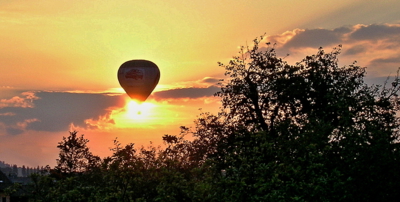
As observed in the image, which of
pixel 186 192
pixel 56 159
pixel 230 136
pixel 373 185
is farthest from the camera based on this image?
pixel 56 159

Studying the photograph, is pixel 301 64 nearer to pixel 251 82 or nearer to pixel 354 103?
pixel 251 82

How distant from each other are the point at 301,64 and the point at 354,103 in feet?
31.1

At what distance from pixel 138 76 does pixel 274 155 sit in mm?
34478

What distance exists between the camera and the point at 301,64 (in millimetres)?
54688

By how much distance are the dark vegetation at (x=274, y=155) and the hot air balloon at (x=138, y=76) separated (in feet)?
42.0

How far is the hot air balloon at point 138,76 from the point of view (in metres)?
65.8

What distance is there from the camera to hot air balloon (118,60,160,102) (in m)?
65.8

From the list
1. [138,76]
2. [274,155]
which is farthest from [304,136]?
[138,76]

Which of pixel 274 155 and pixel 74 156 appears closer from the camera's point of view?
pixel 274 155

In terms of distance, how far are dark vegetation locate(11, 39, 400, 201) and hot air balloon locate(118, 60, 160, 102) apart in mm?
12803

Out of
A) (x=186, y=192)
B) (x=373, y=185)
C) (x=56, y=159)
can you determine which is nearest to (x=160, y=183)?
(x=186, y=192)

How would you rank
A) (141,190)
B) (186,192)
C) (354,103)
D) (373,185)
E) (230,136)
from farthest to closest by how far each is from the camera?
1. (230,136)
2. (354,103)
3. (373,185)
4. (141,190)
5. (186,192)

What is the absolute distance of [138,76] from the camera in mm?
65875

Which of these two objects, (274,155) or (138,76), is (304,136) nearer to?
(274,155)
